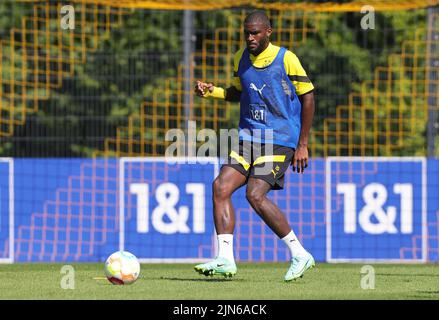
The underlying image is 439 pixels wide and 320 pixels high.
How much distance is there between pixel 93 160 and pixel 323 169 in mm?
2795

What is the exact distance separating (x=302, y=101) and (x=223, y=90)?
0.77 meters

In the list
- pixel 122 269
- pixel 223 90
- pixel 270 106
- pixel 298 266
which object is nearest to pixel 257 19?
pixel 270 106

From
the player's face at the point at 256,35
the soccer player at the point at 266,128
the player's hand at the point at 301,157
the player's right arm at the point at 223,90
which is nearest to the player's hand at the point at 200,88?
the player's right arm at the point at 223,90

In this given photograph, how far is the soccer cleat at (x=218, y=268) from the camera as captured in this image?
379 inches

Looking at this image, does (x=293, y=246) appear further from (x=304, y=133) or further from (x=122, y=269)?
(x=122, y=269)

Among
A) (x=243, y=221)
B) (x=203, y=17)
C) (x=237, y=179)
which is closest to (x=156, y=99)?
(x=203, y=17)

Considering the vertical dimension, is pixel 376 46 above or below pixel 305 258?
above

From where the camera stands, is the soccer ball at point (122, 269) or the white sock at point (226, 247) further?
the white sock at point (226, 247)

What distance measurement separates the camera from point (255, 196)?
978 centimetres

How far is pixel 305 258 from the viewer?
32.0 feet

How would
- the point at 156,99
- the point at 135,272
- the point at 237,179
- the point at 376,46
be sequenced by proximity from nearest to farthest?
the point at 135,272, the point at 237,179, the point at 156,99, the point at 376,46

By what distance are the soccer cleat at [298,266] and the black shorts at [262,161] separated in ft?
2.15

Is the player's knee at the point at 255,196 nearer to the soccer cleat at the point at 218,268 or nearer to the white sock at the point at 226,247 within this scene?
the white sock at the point at 226,247

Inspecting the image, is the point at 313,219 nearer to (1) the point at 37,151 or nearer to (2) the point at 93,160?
(2) the point at 93,160
